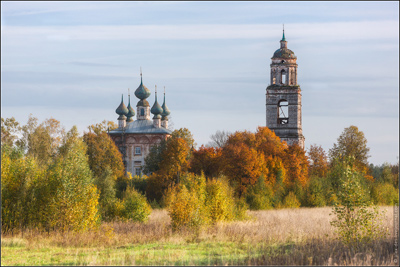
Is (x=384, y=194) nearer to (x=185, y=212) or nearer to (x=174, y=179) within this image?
(x=174, y=179)

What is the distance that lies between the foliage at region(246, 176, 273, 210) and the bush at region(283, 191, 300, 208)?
3.65ft

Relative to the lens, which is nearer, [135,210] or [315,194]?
[135,210]

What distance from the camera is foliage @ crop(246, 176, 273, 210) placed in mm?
48062

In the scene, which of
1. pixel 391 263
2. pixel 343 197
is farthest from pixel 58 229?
pixel 391 263

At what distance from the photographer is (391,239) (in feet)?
80.9

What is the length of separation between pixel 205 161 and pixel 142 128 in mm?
32344

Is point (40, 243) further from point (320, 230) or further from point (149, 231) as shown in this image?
point (320, 230)

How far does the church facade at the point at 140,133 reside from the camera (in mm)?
90688

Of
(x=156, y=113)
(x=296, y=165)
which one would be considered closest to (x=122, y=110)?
(x=156, y=113)

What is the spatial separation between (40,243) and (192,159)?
36817 millimetres

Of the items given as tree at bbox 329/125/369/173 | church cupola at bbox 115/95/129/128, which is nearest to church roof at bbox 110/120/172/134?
church cupola at bbox 115/95/129/128

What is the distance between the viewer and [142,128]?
305ft

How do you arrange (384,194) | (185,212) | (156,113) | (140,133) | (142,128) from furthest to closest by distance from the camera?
(156,113)
(142,128)
(140,133)
(384,194)
(185,212)

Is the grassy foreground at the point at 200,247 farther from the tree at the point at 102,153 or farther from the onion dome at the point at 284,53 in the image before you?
the onion dome at the point at 284,53
